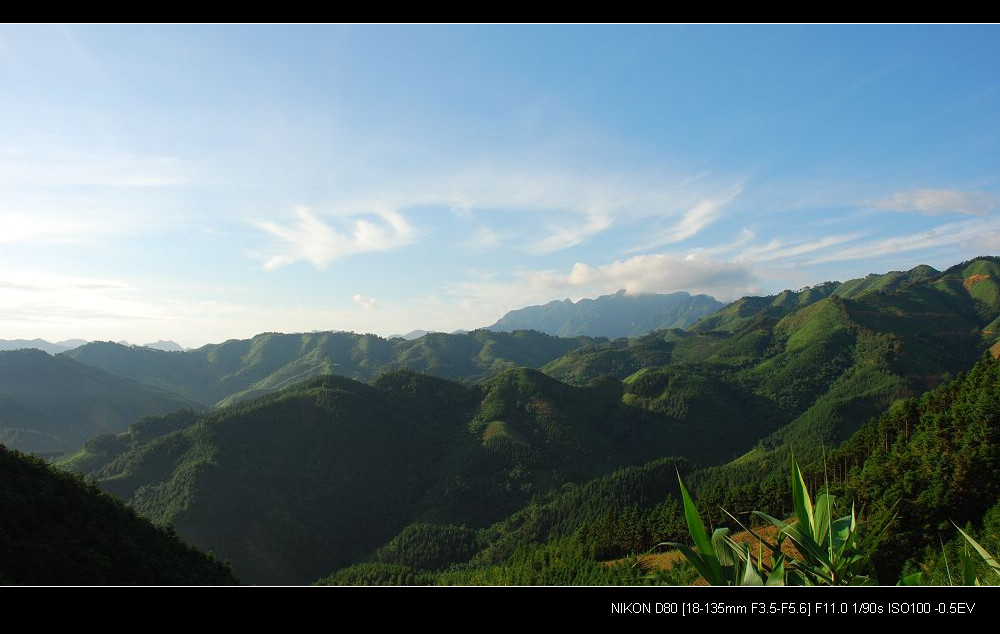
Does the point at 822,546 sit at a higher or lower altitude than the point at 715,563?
lower

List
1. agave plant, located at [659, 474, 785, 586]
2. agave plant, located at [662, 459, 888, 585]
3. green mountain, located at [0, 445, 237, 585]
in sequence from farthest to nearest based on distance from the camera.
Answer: green mountain, located at [0, 445, 237, 585] < agave plant, located at [662, 459, 888, 585] < agave plant, located at [659, 474, 785, 586]

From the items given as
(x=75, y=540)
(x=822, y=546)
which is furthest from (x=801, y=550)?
(x=75, y=540)

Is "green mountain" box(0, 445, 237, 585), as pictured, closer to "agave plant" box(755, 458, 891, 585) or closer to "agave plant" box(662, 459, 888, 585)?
"agave plant" box(662, 459, 888, 585)

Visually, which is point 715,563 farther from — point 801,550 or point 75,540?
point 75,540

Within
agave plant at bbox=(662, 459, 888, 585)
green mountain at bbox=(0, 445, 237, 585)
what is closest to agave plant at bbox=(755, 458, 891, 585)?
agave plant at bbox=(662, 459, 888, 585)

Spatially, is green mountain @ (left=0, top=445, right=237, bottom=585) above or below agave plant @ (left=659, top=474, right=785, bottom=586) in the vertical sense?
below

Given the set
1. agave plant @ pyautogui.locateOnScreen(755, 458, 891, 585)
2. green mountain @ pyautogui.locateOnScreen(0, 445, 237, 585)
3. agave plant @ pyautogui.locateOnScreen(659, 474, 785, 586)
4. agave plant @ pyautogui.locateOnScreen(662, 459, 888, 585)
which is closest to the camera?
agave plant @ pyautogui.locateOnScreen(659, 474, 785, 586)
